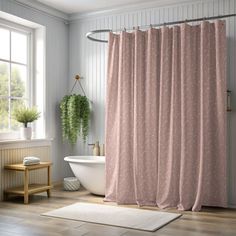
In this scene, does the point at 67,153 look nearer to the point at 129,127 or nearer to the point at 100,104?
the point at 100,104

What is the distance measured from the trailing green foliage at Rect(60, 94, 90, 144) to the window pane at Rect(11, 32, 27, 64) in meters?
0.87

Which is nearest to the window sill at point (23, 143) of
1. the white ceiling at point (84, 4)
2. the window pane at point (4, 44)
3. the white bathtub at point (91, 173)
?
the white bathtub at point (91, 173)

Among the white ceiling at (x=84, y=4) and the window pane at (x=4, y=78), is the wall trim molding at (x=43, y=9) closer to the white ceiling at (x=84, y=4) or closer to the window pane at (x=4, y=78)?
the white ceiling at (x=84, y=4)

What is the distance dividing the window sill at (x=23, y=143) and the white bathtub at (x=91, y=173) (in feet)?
1.98

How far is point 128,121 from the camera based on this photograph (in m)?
4.88

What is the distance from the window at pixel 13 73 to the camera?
5262mm

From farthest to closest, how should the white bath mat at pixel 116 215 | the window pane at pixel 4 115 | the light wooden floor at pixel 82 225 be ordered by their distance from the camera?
1. the window pane at pixel 4 115
2. the white bath mat at pixel 116 215
3. the light wooden floor at pixel 82 225

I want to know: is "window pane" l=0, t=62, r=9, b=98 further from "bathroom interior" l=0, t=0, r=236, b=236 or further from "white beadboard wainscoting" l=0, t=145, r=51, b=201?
"white beadboard wainscoting" l=0, t=145, r=51, b=201

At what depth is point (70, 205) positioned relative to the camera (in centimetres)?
468

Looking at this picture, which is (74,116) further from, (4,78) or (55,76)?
(4,78)

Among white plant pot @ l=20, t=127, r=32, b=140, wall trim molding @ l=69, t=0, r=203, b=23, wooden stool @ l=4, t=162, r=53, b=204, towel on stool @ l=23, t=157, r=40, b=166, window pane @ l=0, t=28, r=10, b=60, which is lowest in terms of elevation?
wooden stool @ l=4, t=162, r=53, b=204

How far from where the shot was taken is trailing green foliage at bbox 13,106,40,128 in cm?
526

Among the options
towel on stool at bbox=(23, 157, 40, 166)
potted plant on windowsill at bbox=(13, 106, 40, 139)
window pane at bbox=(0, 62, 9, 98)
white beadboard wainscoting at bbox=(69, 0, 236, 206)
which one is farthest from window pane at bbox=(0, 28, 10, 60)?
towel on stool at bbox=(23, 157, 40, 166)

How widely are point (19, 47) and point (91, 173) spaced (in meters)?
2.11
